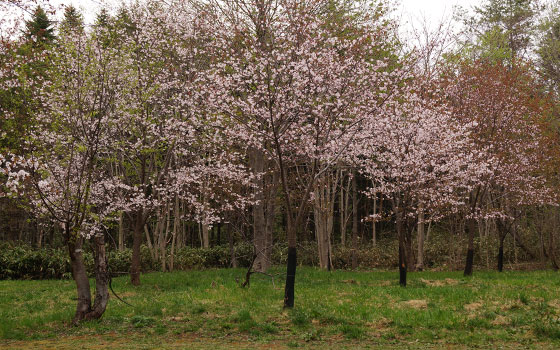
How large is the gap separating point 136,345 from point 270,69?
8.22 metres

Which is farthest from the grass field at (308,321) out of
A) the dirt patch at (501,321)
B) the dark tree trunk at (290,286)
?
the dark tree trunk at (290,286)

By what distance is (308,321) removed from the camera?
32.8 feet

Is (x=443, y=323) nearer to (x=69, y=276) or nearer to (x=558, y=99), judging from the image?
(x=69, y=276)

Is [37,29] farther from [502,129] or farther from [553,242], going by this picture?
[553,242]

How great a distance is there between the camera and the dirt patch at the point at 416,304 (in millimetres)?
10898

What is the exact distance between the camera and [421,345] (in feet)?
27.1

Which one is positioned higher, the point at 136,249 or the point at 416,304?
the point at 136,249

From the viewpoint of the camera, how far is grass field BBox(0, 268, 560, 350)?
8.61 m

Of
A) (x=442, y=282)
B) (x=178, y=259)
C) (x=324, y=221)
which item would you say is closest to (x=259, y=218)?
(x=324, y=221)

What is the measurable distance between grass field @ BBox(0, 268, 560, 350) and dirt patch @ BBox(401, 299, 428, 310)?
0.02m

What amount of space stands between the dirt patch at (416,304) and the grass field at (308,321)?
0.02 metres

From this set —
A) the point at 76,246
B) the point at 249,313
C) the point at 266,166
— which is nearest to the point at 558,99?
the point at 266,166

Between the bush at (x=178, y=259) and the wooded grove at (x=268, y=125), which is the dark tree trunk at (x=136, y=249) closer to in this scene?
the wooded grove at (x=268, y=125)

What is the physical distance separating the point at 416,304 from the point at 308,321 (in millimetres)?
2945
